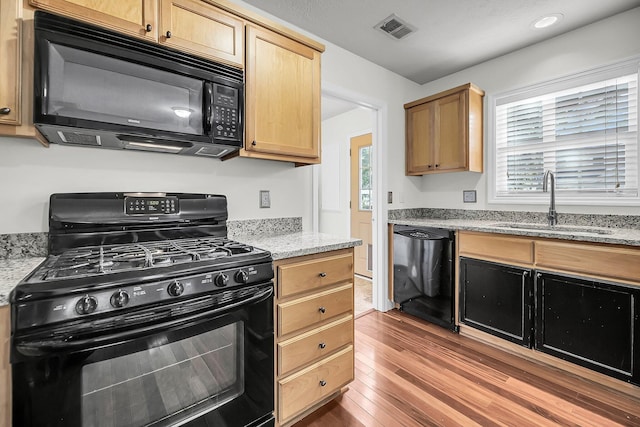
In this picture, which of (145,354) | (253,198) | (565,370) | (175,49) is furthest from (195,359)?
(565,370)

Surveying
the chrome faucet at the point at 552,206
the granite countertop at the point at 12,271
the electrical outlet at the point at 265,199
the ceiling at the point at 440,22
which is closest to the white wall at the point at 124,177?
the electrical outlet at the point at 265,199

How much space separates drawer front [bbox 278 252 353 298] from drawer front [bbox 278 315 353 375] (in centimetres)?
24

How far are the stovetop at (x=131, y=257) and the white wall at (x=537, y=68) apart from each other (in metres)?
2.60

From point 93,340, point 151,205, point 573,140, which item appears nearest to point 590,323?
point 573,140

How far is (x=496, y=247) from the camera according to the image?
230 cm

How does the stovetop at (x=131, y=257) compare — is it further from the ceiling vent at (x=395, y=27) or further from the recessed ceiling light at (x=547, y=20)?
the recessed ceiling light at (x=547, y=20)

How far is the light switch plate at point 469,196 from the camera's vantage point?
3.10 meters

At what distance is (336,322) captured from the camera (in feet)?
5.57

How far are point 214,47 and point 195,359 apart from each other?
1527mm

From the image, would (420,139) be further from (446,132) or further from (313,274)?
(313,274)

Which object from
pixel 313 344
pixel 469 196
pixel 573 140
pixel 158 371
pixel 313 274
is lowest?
pixel 313 344

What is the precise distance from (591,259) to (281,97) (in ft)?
7.23

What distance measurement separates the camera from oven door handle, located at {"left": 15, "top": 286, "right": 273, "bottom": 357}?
86 centimetres

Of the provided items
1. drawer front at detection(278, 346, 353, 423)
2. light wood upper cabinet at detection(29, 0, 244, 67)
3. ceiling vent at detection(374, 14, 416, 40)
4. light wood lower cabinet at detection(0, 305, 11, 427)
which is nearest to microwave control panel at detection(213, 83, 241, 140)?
light wood upper cabinet at detection(29, 0, 244, 67)
